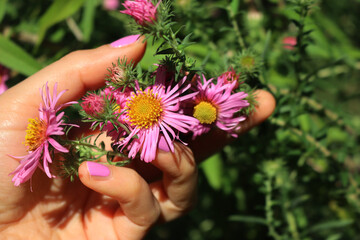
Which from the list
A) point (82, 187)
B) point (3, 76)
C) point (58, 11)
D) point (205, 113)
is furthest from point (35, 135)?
point (3, 76)

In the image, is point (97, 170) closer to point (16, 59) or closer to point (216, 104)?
point (216, 104)

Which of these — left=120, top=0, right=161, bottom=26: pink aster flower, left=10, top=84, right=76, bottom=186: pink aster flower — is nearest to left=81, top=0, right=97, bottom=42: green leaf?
left=10, top=84, right=76, bottom=186: pink aster flower

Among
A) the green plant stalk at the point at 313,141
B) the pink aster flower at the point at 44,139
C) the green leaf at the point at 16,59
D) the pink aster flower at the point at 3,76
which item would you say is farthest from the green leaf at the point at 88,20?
the green plant stalk at the point at 313,141

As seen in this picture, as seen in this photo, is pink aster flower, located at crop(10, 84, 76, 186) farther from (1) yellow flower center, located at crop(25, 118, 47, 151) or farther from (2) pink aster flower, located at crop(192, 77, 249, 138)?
(2) pink aster flower, located at crop(192, 77, 249, 138)

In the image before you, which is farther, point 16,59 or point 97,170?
point 16,59

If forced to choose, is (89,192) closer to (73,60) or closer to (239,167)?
(73,60)

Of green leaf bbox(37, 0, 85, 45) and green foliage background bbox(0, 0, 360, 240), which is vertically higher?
green leaf bbox(37, 0, 85, 45)

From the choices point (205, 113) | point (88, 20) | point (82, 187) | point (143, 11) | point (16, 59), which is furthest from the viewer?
point (88, 20)
